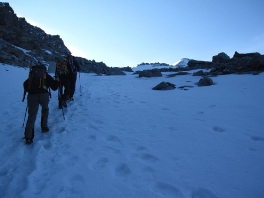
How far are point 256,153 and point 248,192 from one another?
52.8 inches

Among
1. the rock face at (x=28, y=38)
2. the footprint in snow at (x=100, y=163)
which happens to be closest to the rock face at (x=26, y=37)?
the rock face at (x=28, y=38)

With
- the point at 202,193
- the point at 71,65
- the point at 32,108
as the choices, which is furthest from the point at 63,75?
the point at 202,193

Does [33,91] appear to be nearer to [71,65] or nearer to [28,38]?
[71,65]

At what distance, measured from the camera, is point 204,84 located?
12.9 metres

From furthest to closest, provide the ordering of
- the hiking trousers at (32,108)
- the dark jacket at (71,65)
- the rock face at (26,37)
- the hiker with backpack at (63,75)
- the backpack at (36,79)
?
the rock face at (26,37)
the dark jacket at (71,65)
the hiker with backpack at (63,75)
the backpack at (36,79)
the hiking trousers at (32,108)

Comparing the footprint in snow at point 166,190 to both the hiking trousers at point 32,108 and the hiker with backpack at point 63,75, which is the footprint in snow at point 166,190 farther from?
the hiker with backpack at point 63,75

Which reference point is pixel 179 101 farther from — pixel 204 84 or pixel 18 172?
pixel 18 172

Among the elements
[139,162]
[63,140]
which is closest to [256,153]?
[139,162]

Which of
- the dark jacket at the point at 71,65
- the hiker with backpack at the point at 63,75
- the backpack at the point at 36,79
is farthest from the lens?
the dark jacket at the point at 71,65

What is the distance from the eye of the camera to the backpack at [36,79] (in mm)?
5097

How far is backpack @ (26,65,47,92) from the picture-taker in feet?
16.7

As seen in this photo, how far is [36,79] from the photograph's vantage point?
5137 mm

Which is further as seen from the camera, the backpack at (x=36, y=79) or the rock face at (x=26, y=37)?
the rock face at (x=26, y=37)

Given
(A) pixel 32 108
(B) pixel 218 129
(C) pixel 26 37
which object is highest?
(C) pixel 26 37
